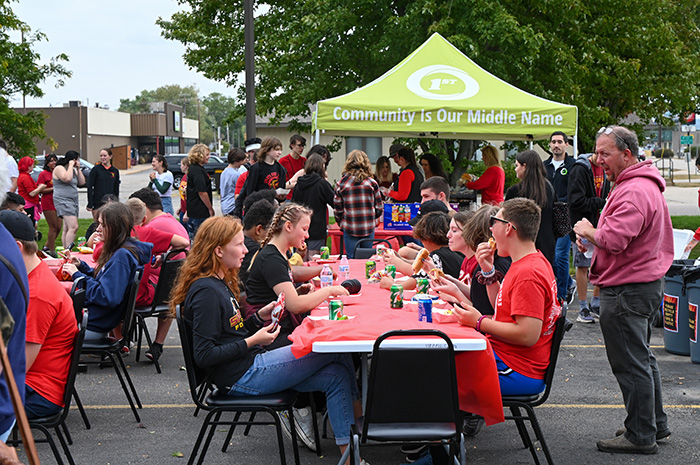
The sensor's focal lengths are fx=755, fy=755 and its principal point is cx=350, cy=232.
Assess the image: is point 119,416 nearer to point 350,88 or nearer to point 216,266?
point 216,266

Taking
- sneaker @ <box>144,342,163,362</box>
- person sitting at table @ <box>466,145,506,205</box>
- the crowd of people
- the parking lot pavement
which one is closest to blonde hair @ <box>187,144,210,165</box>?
person sitting at table @ <box>466,145,506,205</box>

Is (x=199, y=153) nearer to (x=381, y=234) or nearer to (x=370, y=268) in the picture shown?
(x=381, y=234)

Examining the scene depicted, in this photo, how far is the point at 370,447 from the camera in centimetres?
464

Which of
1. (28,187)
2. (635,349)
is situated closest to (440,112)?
(635,349)

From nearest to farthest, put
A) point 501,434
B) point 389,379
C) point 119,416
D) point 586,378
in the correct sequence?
1. point 389,379
2. point 501,434
3. point 119,416
4. point 586,378

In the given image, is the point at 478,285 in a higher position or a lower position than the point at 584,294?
higher

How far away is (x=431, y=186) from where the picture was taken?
8180 mm

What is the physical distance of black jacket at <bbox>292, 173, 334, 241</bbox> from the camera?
30.4 ft

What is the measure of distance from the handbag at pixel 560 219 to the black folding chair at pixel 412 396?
4692 mm

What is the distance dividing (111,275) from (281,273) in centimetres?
149

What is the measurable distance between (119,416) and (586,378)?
3.75m

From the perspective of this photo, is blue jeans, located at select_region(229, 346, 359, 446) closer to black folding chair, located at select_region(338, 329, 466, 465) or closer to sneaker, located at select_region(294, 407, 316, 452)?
black folding chair, located at select_region(338, 329, 466, 465)

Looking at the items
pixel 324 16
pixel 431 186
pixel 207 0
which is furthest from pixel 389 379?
pixel 207 0

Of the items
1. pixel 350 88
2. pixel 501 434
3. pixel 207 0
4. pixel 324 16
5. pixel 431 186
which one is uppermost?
pixel 207 0
